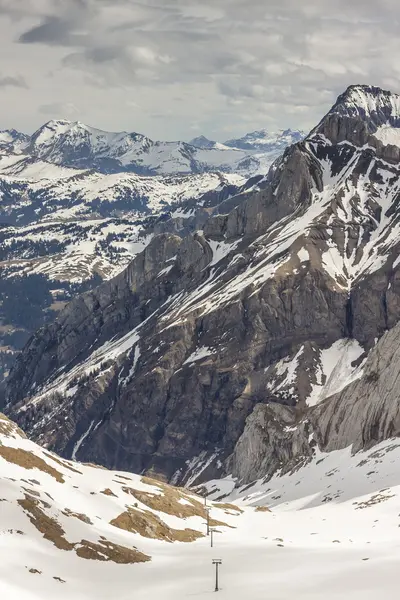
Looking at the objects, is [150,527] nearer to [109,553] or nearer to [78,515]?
[78,515]

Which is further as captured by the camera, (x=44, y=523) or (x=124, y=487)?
(x=124, y=487)

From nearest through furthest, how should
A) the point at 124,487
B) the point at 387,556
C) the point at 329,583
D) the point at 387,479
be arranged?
the point at 329,583 < the point at 387,556 < the point at 124,487 < the point at 387,479

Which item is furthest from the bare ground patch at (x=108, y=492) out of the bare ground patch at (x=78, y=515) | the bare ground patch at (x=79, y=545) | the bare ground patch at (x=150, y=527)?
the bare ground patch at (x=79, y=545)

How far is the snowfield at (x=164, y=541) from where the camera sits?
280 feet

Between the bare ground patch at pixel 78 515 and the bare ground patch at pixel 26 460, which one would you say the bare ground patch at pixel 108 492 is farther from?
the bare ground patch at pixel 78 515

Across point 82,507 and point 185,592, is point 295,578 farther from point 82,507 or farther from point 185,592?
point 82,507

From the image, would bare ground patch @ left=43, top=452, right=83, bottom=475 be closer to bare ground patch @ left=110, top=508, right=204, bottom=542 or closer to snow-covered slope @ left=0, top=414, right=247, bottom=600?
snow-covered slope @ left=0, top=414, right=247, bottom=600

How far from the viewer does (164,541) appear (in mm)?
120688

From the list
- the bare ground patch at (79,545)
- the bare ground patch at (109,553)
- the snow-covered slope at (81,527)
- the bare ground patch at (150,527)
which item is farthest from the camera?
the bare ground patch at (150,527)

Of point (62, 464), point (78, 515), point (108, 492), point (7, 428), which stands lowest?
point (78, 515)

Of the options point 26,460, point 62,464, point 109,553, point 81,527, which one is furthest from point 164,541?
point 62,464

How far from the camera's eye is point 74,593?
285 feet

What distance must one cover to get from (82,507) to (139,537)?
36.7 ft

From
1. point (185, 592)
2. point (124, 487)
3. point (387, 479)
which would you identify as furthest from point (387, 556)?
point (387, 479)
